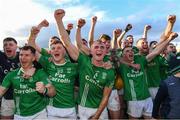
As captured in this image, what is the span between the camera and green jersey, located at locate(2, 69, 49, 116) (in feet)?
22.8

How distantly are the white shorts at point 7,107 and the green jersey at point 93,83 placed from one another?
71.1 inches

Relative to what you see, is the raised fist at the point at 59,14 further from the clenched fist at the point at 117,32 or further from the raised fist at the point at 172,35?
the raised fist at the point at 172,35

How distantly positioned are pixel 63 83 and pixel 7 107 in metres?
1.84

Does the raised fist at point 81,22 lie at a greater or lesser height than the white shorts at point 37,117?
greater

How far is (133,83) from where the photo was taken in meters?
9.21

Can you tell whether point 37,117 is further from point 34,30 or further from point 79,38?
point 79,38

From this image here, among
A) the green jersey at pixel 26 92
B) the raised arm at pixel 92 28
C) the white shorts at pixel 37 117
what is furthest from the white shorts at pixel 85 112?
the raised arm at pixel 92 28

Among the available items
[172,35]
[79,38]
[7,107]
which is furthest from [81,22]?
[7,107]

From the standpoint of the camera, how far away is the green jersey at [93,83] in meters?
7.53

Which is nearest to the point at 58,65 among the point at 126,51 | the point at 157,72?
the point at 126,51

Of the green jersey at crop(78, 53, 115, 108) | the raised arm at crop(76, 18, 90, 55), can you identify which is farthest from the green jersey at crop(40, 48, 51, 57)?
the green jersey at crop(78, 53, 115, 108)

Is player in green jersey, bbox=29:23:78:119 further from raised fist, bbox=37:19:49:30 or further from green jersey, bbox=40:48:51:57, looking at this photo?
raised fist, bbox=37:19:49:30

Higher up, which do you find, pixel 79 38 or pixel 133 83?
pixel 79 38

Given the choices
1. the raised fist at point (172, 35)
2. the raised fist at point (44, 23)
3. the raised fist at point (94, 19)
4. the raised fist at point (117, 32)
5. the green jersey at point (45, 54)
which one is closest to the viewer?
the green jersey at point (45, 54)
